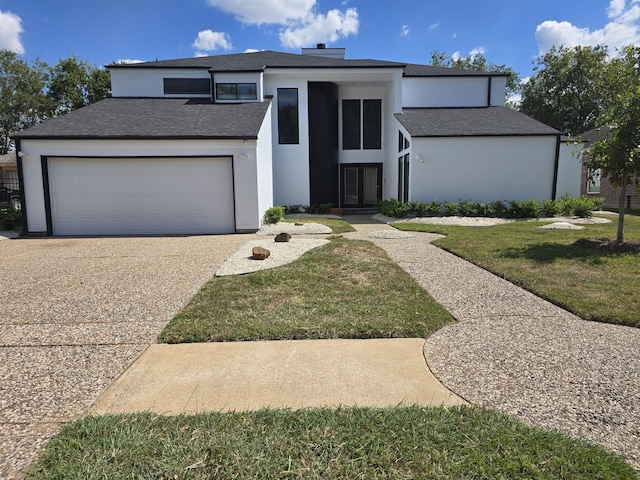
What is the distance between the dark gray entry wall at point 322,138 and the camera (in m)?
19.0

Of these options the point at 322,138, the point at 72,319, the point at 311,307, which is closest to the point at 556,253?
the point at 311,307

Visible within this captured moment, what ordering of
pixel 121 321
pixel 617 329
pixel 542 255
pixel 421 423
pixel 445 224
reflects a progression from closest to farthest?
pixel 421 423 → pixel 617 329 → pixel 121 321 → pixel 542 255 → pixel 445 224

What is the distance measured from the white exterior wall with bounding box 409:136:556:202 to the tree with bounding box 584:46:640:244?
822 centimetres

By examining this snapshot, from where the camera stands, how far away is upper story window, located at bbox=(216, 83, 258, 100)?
17.1m

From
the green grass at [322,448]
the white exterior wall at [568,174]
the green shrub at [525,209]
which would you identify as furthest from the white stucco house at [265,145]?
the green grass at [322,448]

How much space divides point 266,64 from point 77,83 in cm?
2538

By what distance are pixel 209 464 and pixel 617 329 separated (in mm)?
4347

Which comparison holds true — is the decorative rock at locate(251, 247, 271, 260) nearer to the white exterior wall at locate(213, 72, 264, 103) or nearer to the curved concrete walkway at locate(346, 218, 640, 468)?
the curved concrete walkway at locate(346, 218, 640, 468)

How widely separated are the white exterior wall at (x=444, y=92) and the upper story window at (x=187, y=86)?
382 inches

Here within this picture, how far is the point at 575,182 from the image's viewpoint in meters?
21.6

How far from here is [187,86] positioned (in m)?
18.7

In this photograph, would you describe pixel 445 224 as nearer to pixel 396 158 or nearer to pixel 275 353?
pixel 396 158

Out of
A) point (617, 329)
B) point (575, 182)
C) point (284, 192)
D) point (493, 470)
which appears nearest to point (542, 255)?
point (617, 329)

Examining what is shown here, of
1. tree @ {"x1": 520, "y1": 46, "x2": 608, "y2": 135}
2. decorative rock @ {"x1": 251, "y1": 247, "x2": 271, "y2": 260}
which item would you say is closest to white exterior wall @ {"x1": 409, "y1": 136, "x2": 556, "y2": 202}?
decorative rock @ {"x1": 251, "y1": 247, "x2": 271, "y2": 260}
